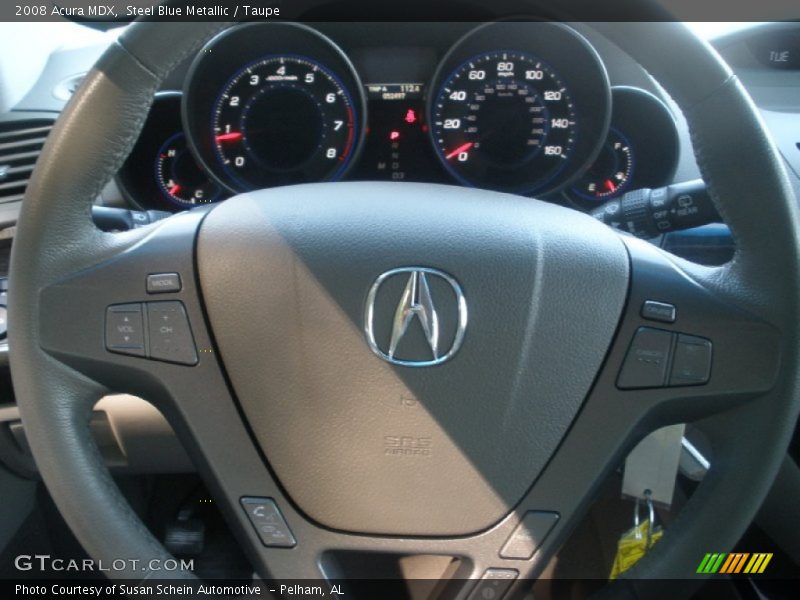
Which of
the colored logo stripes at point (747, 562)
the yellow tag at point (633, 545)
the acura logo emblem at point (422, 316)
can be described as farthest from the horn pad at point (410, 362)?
the colored logo stripes at point (747, 562)

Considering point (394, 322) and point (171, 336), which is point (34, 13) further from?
point (394, 322)

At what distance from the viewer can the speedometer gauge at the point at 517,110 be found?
1997 millimetres

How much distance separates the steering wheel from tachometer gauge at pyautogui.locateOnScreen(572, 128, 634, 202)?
3.19ft

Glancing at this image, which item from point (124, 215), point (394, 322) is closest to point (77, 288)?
point (394, 322)

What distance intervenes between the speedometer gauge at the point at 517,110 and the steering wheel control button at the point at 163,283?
1028 mm

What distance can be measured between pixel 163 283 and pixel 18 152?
1.08 m

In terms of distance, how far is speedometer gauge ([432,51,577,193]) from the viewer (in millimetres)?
2039

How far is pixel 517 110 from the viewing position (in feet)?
6.77

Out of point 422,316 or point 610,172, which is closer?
point 422,316

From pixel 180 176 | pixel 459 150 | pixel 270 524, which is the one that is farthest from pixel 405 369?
pixel 180 176

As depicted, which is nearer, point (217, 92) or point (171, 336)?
point (171, 336)

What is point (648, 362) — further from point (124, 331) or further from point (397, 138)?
point (397, 138)

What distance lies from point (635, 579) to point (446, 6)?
4.41ft

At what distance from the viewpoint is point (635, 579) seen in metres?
1.10
